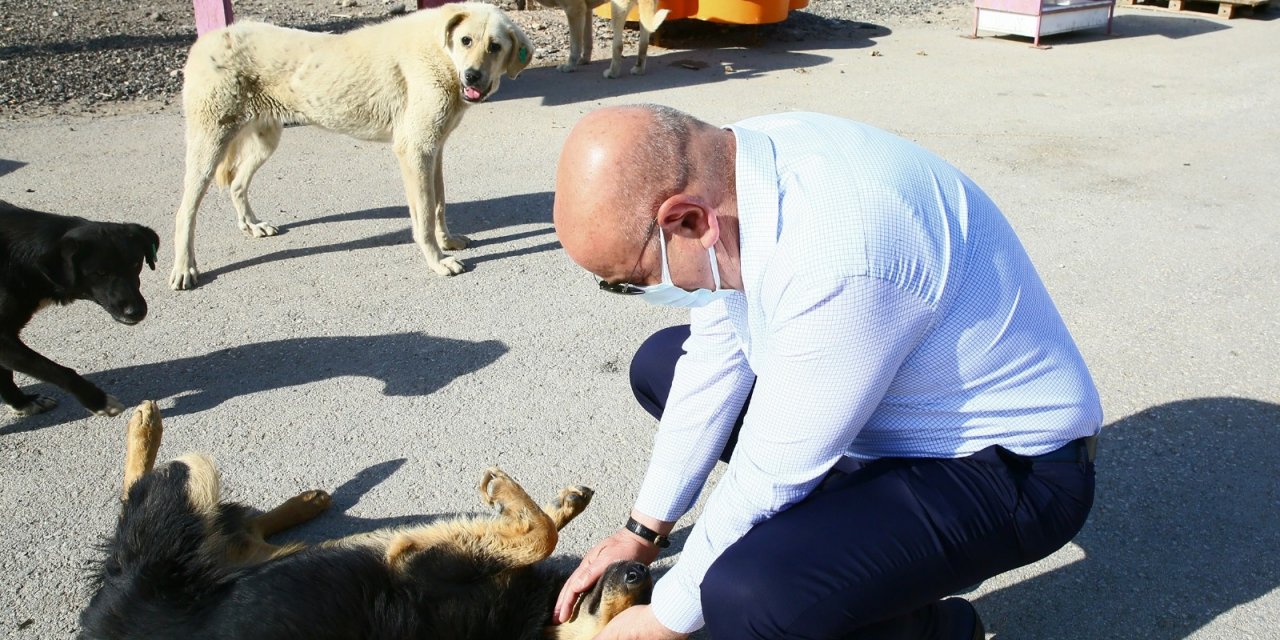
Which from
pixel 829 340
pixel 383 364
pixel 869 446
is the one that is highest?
pixel 829 340

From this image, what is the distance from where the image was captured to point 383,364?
4.04 metres

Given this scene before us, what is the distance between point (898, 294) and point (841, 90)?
696 cm

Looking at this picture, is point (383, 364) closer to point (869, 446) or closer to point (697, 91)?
point (869, 446)

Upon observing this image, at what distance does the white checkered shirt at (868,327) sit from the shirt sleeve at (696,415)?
213 millimetres

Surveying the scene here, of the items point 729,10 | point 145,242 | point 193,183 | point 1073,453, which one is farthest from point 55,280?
point 729,10

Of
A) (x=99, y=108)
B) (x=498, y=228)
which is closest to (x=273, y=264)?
(x=498, y=228)

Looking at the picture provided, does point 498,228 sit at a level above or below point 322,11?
below

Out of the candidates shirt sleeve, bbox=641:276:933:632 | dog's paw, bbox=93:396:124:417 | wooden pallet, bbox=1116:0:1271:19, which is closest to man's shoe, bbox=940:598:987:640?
shirt sleeve, bbox=641:276:933:632

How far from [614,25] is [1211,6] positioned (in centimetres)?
800

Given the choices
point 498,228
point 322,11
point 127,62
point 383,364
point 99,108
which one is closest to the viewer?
point 383,364

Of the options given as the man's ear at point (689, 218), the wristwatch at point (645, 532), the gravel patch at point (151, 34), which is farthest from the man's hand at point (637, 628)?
the gravel patch at point (151, 34)

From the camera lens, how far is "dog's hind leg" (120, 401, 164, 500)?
304 cm

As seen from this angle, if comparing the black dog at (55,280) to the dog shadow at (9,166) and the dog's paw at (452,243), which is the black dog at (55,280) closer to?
the dog's paw at (452,243)

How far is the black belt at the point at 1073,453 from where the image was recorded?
2139mm
